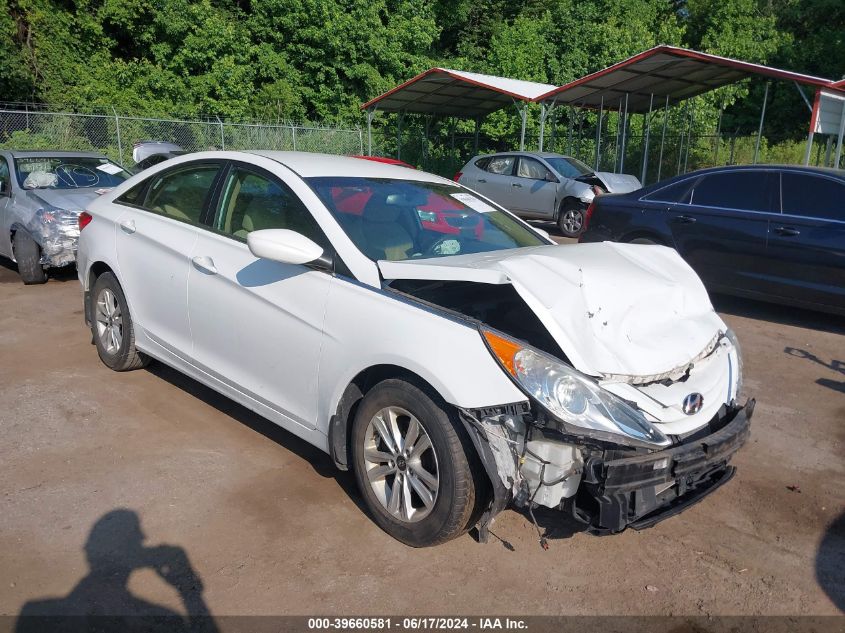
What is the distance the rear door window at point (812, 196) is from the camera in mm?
6750

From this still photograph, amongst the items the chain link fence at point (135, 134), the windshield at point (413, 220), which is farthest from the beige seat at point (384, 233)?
the chain link fence at point (135, 134)

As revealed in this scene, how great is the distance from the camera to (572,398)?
108 inches

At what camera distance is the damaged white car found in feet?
9.14

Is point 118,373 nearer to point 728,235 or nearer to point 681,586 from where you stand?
point 681,586

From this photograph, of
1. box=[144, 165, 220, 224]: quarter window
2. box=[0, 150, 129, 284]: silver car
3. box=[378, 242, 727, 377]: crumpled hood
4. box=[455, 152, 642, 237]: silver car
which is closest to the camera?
box=[378, 242, 727, 377]: crumpled hood

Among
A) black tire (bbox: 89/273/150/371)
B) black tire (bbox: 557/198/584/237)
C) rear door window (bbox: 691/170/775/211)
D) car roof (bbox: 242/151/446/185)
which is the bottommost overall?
black tire (bbox: 557/198/584/237)

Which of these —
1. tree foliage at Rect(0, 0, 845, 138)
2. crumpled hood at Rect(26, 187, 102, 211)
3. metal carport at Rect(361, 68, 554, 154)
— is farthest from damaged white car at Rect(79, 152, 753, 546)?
tree foliage at Rect(0, 0, 845, 138)

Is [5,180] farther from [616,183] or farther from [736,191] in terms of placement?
[616,183]

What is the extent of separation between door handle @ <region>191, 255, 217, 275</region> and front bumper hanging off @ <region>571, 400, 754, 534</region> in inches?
93.7

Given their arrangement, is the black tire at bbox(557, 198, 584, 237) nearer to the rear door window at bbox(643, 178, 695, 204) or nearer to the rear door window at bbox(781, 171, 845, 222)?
the rear door window at bbox(643, 178, 695, 204)

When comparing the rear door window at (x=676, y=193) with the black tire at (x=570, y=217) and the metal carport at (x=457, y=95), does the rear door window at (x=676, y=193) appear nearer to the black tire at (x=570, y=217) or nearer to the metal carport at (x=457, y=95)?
the black tire at (x=570, y=217)

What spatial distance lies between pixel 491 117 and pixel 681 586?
25775 millimetres

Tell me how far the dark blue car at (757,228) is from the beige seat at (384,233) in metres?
4.69

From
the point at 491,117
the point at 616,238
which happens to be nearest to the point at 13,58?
the point at 491,117
